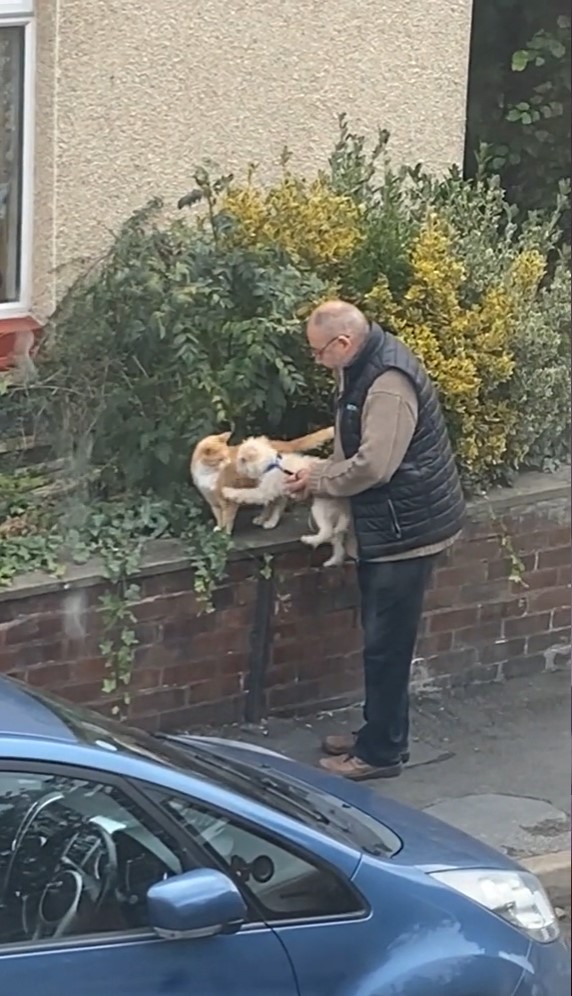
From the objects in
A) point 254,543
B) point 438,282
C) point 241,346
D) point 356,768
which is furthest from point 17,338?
point 356,768

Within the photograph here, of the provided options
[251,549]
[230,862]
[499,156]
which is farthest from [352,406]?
[499,156]

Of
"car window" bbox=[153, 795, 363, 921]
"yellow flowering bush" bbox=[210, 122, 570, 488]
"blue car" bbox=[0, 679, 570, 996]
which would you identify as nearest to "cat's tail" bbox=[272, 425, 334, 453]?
"yellow flowering bush" bbox=[210, 122, 570, 488]

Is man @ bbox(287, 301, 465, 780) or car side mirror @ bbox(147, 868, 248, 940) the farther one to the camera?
man @ bbox(287, 301, 465, 780)

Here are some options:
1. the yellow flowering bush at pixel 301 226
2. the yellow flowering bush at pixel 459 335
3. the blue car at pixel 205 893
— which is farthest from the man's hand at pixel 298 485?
the blue car at pixel 205 893

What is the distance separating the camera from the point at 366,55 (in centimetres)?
861

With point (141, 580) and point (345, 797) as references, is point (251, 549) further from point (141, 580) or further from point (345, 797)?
point (345, 797)

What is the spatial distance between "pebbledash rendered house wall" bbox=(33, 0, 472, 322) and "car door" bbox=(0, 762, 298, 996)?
4.19 m

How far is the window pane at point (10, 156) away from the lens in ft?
26.2

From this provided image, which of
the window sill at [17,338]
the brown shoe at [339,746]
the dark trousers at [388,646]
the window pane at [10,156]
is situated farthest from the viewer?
the window pane at [10,156]

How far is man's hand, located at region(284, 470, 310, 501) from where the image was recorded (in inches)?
267

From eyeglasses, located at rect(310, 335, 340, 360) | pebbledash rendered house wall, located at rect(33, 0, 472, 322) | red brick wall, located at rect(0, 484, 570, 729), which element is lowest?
red brick wall, located at rect(0, 484, 570, 729)

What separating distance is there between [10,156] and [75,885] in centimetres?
460

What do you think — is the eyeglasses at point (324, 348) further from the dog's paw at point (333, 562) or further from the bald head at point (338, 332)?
the dog's paw at point (333, 562)

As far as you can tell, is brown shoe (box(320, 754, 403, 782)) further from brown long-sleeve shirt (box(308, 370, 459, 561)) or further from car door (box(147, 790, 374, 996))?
car door (box(147, 790, 374, 996))
